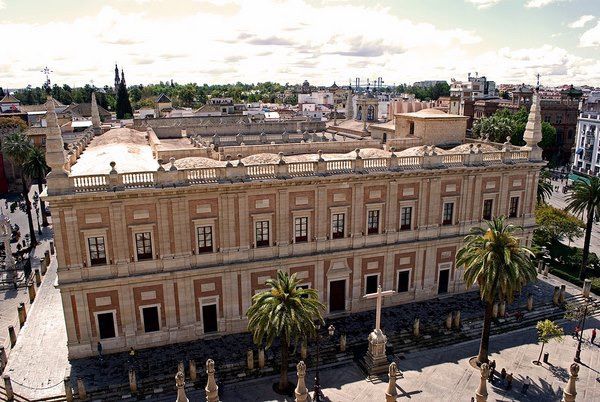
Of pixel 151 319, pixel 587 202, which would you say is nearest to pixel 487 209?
pixel 587 202

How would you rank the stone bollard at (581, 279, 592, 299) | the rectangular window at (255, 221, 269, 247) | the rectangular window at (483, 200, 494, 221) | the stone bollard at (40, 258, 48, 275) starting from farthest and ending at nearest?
the stone bollard at (40, 258, 48, 275) < the stone bollard at (581, 279, 592, 299) < the rectangular window at (483, 200, 494, 221) < the rectangular window at (255, 221, 269, 247)

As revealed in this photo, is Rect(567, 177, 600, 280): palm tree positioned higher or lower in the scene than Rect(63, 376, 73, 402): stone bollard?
higher

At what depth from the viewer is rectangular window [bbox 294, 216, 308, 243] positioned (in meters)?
32.9

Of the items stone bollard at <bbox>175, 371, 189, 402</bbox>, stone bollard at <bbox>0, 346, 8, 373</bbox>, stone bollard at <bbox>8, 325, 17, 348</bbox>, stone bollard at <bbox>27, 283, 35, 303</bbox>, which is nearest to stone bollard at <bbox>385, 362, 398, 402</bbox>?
stone bollard at <bbox>175, 371, 189, 402</bbox>

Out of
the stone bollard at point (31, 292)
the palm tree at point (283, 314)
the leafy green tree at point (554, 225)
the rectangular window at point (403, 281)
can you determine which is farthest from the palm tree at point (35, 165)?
the leafy green tree at point (554, 225)

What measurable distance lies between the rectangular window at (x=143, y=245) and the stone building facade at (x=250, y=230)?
0.06 metres

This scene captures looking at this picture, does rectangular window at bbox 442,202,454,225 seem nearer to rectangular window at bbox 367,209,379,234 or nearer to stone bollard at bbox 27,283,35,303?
rectangular window at bbox 367,209,379,234

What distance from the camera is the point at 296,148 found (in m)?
40.8

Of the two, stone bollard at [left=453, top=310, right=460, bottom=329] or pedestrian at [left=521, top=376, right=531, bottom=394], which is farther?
stone bollard at [left=453, top=310, right=460, bottom=329]

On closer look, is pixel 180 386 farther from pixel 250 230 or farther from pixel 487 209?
pixel 487 209

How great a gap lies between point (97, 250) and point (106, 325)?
16.0ft

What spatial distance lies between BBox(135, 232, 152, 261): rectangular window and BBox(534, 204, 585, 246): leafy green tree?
3578 centimetres

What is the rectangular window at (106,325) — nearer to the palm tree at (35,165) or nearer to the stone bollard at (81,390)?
the stone bollard at (81,390)

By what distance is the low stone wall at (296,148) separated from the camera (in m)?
38.7
